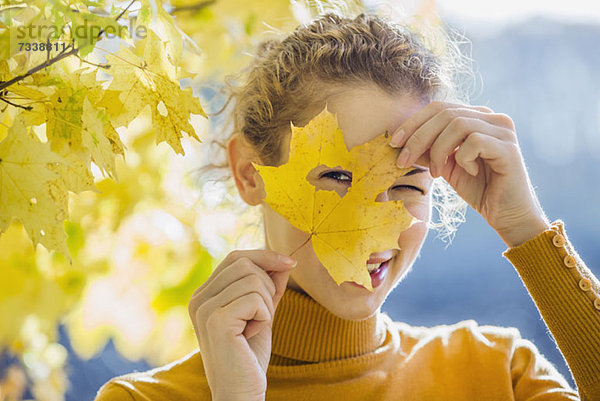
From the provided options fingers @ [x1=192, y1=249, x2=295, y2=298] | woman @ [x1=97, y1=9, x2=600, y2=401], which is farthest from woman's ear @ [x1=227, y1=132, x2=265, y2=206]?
fingers @ [x1=192, y1=249, x2=295, y2=298]

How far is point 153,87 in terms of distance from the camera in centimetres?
77

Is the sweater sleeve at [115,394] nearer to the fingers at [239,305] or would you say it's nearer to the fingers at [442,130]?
the fingers at [239,305]

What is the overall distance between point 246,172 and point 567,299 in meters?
0.70

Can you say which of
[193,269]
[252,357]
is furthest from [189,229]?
[252,357]

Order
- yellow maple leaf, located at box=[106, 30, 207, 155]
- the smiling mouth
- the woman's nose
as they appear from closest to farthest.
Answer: yellow maple leaf, located at box=[106, 30, 207, 155], the woman's nose, the smiling mouth

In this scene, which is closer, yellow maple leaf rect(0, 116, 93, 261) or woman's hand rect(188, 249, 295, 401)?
yellow maple leaf rect(0, 116, 93, 261)

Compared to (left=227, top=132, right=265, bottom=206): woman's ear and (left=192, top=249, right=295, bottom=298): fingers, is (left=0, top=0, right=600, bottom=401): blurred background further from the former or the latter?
(left=192, top=249, right=295, bottom=298): fingers

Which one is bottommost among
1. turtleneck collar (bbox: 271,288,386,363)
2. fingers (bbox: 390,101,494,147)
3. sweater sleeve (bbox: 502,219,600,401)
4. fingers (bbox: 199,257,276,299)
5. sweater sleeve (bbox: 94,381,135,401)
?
sweater sleeve (bbox: 94,381,135,401)

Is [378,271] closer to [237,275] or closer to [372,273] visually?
[372,273]

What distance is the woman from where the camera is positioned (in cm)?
93

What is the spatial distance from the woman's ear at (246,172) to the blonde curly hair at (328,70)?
21mm

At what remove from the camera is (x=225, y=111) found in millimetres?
1655

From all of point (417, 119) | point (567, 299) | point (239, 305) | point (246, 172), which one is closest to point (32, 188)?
point (239, 305)

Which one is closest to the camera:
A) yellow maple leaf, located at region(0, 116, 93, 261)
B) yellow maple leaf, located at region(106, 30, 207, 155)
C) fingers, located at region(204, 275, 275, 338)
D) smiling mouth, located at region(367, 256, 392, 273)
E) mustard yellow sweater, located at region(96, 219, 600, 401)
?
yellow maple leaf, located at region(0, 116, 93, 261)
